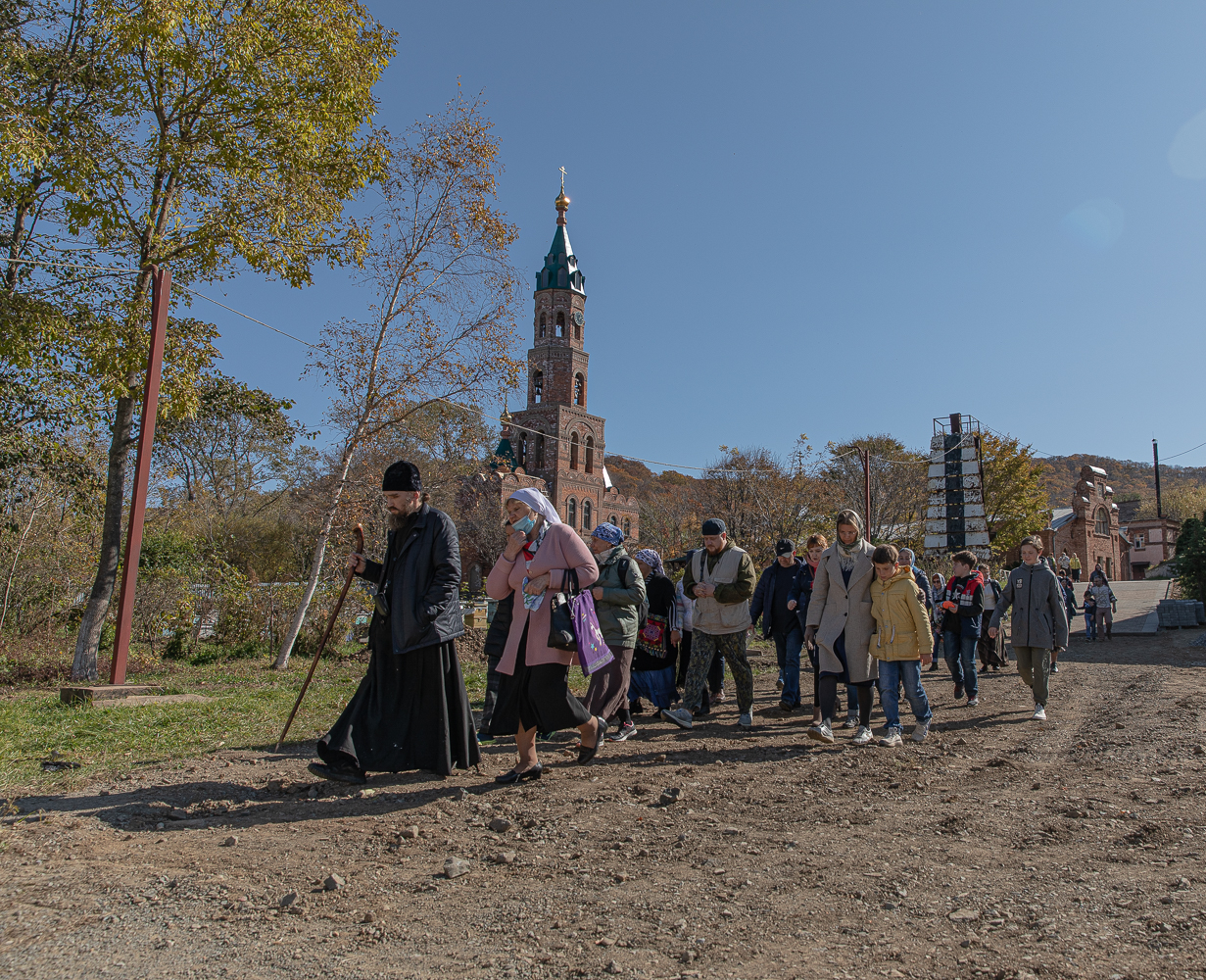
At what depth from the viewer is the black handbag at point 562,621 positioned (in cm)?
532

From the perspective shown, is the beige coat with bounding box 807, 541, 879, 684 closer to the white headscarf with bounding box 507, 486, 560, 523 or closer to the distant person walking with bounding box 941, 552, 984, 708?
the white headscarf with bounding box 507, 486, 560, 523

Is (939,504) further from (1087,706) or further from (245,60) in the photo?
(245,60)

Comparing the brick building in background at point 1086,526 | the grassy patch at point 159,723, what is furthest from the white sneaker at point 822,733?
the brick building in background at point 1086,526

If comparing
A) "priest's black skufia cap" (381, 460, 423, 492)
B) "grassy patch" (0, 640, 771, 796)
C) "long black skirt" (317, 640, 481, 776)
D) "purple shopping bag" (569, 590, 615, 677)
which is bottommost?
"grassy patch" (0, 640, 771, 796)

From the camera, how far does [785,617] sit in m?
8.73

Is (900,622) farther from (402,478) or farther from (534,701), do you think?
(402,478)

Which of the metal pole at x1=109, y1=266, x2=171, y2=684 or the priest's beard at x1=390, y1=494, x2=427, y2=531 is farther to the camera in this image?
the metal pole at x1=109, y1=266, x2=171, y2=684

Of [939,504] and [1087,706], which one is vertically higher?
[939,504]

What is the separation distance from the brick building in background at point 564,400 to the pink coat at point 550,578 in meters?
53.4

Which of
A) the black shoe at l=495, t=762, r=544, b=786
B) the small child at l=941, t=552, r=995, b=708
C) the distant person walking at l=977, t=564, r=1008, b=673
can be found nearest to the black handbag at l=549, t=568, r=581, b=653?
the black shoe at l=495, t=762, r=544, b=786

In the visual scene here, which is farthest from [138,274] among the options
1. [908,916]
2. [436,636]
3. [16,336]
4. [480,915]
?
[908,916]

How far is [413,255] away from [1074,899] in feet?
43.2

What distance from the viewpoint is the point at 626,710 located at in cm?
715

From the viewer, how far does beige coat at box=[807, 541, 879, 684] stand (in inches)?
271
